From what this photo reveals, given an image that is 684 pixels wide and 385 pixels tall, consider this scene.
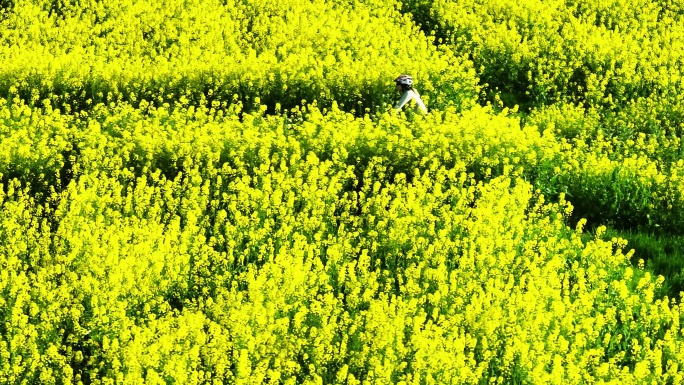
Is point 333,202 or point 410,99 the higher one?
point 410,99

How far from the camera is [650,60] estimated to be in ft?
45.3

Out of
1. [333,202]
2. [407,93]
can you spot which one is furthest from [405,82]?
[333,202]

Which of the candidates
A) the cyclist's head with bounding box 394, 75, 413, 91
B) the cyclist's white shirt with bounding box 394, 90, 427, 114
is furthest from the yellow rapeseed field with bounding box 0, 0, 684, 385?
the cyclist's head with bounding box 394, 75, 413, 91

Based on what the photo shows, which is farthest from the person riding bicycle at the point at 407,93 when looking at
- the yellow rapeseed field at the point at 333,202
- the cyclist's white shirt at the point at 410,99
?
the yellow rapeseed field at the point at 333,202

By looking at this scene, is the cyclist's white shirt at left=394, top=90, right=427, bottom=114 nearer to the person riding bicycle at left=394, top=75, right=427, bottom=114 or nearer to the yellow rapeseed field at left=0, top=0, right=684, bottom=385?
the person riding bicycle at left=394, top=75, right=427, bottom=114

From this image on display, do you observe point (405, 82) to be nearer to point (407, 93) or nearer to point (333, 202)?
point (407, 93)

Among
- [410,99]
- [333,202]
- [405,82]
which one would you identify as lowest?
[333,202]

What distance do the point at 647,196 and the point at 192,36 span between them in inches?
338

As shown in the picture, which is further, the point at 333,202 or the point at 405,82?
the point at 405,82

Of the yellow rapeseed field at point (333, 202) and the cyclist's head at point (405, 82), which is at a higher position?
the cyclist's head at point (405, 82)

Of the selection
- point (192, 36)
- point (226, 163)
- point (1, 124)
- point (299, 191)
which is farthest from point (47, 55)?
point (299, 191)

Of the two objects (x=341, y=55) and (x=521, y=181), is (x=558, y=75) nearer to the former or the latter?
(x=341, y=55)

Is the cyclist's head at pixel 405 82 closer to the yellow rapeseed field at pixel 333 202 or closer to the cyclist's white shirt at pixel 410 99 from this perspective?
the cyclist's white shirt at pixel 410 99

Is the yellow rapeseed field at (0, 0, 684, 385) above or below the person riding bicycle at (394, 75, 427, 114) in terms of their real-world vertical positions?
below
